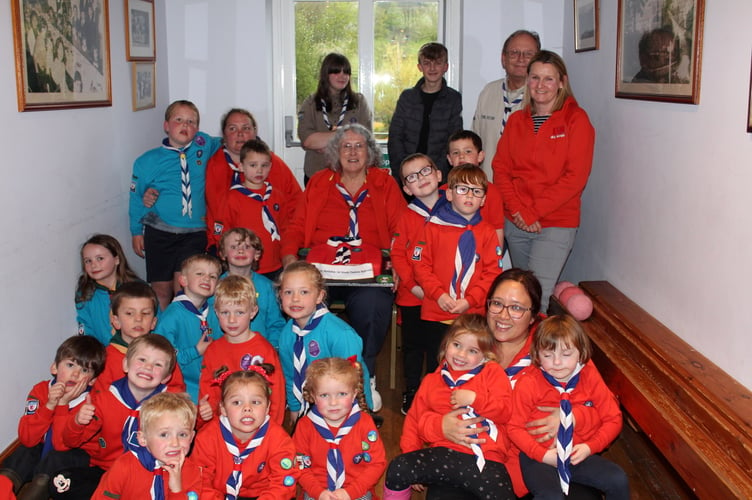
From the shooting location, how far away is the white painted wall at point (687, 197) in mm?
2473

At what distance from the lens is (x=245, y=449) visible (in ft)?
7.82

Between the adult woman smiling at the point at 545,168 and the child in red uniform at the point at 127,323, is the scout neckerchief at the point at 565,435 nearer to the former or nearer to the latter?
the adult woman smiling at the point at 545,168

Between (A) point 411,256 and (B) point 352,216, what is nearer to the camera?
(A) point 411,256

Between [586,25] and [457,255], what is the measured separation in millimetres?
2027

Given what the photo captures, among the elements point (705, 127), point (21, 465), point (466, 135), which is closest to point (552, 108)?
point (466, 135)

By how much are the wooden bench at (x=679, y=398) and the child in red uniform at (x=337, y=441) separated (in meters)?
1.00

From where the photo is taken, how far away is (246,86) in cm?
534

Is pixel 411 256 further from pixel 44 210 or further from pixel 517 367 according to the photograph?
pixel 44 210

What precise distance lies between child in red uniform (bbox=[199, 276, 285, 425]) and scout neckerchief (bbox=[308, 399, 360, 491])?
0.36 metres

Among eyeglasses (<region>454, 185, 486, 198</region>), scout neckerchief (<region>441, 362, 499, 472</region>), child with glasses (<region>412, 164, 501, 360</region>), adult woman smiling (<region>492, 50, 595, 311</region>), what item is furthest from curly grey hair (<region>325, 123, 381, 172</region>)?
scout neckerchief (<region>441, 362, 499, 472</region>)

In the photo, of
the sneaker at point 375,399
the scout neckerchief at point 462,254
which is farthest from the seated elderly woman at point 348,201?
the scout neckerchief at point 462,254

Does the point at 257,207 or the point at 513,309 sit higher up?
the point at 257,207

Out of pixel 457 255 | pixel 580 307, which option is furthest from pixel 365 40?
pixel 580 307

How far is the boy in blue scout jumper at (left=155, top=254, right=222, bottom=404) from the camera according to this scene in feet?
10.2
